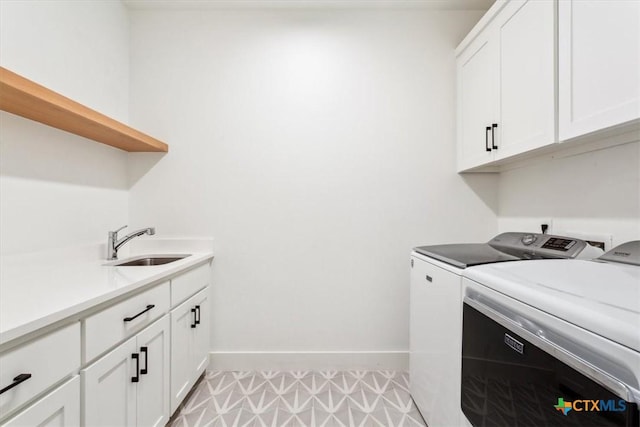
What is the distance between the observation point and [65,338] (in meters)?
0.83

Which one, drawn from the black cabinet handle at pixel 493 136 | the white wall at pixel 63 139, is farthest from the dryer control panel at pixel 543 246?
the white wall at pixel 63 139

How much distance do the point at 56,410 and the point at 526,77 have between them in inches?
85.3

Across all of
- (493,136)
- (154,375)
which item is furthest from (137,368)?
(493,136)

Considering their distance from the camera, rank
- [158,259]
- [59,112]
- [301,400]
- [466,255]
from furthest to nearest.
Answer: [158,259] → [301,400] → [466,255] → [59,112]

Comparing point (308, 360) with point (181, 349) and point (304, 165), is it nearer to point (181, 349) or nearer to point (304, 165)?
point (181, 349)

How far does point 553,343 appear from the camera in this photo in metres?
0.72

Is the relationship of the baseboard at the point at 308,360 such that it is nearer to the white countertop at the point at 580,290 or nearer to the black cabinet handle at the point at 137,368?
the black cabinet handle at the point at 137,368

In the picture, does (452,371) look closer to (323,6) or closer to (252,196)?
(252,196)

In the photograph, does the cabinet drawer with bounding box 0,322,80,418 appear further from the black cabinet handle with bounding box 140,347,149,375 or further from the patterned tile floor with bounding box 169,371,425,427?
the patterned tile floor with bounding box 169,371,425,427

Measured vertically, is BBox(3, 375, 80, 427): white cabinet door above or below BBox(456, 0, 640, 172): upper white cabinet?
Answer: below

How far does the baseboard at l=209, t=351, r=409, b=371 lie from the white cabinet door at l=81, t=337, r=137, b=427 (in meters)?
0.92

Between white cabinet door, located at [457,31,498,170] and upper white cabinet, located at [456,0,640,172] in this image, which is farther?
white cabinet door, located at [457,31,498,170]

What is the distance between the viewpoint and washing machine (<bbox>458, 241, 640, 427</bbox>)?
1.89 ft

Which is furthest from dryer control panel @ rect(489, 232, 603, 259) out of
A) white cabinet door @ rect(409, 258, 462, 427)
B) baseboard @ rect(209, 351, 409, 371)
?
baseboard @ rect(209, 351, 409, 371)
